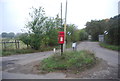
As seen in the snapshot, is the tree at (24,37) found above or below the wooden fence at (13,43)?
above

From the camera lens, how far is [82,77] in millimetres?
5523

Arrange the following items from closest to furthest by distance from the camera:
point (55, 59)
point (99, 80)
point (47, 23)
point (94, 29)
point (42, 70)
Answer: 1. point (99, 80)
2. point (42, 70)
3. point (55, 59)
4. point (47, 23)
5. point (94, 29)

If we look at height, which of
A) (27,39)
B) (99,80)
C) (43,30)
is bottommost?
(99,80)

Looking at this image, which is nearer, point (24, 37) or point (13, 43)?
point (13, 43)

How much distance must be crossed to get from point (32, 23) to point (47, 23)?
2352 mm

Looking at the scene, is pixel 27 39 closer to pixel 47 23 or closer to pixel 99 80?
pixel 47 23

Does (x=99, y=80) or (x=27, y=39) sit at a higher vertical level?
(x=27, y=39)

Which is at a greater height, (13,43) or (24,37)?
(24,37)

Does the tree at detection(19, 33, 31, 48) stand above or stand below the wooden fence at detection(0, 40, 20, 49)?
above

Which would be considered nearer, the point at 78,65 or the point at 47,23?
the point at 78,65

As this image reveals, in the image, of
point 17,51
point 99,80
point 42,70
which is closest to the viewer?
point 99,80

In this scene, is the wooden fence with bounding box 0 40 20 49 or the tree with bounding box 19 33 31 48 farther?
the tree with bounding box 19 33 31 48

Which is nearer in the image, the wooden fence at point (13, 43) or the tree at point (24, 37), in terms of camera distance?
the wooden fence at point (13, 43)

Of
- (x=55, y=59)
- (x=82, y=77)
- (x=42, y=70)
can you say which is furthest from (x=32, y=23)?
(x=82, y=77)
